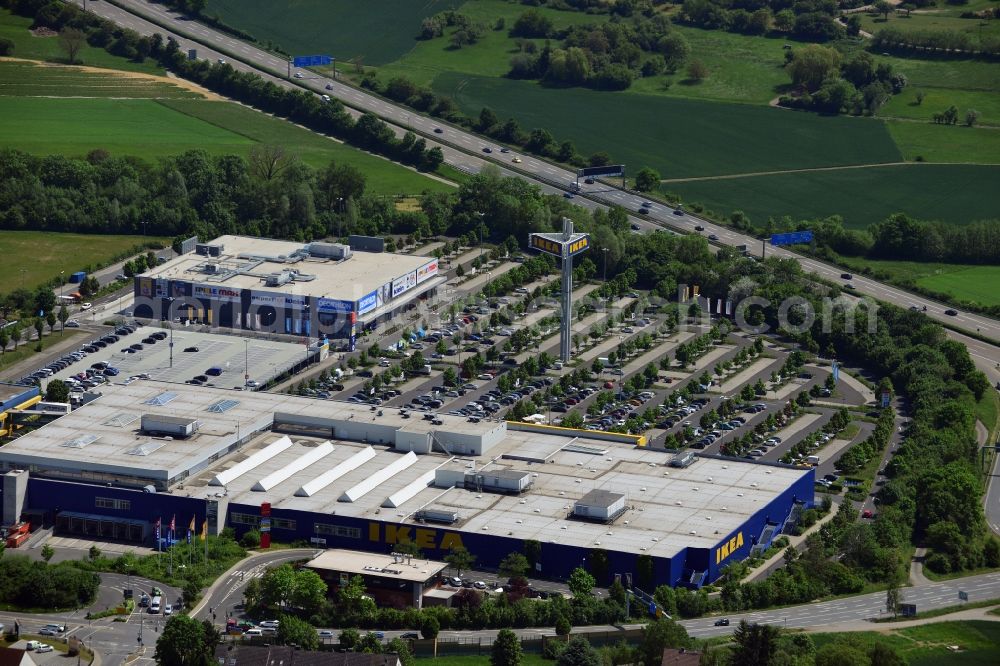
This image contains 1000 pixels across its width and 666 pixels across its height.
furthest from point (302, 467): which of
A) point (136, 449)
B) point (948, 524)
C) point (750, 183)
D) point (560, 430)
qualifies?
point (750, 183)

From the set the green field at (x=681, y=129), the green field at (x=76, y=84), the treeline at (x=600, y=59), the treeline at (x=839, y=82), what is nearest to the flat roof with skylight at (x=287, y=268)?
the green field at (x=681, y=129)

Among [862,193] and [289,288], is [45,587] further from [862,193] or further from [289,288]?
[862,193]

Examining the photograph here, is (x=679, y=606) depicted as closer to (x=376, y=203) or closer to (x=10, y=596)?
(x=10, y=596)

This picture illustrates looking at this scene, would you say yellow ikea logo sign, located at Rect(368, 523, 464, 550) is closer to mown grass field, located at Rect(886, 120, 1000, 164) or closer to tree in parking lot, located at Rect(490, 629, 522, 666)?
tree in parking lot, located at Rect(490, 629, 522, 666)

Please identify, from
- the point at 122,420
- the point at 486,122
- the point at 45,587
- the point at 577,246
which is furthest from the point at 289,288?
the point at 486,122

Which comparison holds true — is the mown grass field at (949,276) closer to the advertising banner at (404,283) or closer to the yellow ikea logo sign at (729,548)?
the advertising banner at (404,283)
